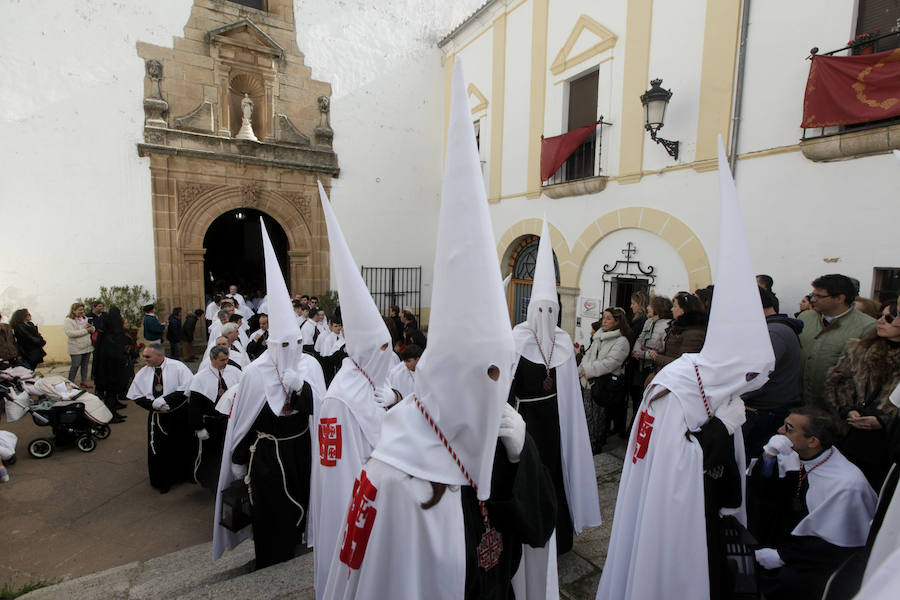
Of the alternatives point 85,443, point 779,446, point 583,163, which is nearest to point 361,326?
point 779,446

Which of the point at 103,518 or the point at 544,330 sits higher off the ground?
the point at 544,330

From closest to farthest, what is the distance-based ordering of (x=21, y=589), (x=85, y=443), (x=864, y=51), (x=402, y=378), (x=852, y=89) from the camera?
(x=21, y=589) < (x=402, y=378) < (x=852, y=89) < (x=864, y=51) < (x=85, y=443)

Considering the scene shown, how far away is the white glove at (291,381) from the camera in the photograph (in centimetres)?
358

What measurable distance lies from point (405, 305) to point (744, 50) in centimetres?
992

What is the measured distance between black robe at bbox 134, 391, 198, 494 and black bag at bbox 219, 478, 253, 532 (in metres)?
1.82

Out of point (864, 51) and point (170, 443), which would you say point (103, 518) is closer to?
point (170, 443)

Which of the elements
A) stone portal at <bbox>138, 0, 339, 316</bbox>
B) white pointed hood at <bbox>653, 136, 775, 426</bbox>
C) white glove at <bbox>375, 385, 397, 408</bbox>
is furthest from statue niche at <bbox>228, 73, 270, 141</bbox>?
white pointed hood at <bbox>653, 136, 775, 426</bbox>

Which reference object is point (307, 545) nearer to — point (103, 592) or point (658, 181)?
point (103, 592)

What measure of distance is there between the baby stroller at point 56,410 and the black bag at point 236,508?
12.1 ft

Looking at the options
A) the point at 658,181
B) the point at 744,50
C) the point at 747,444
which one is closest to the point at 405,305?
the point at 658,181

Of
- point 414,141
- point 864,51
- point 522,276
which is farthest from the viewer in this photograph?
point 414,141

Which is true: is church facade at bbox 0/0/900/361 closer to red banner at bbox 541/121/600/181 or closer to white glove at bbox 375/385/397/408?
red banner at bbox 541/121/600/181

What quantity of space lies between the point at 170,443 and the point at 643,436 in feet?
15.6

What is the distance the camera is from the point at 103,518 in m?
4.57
